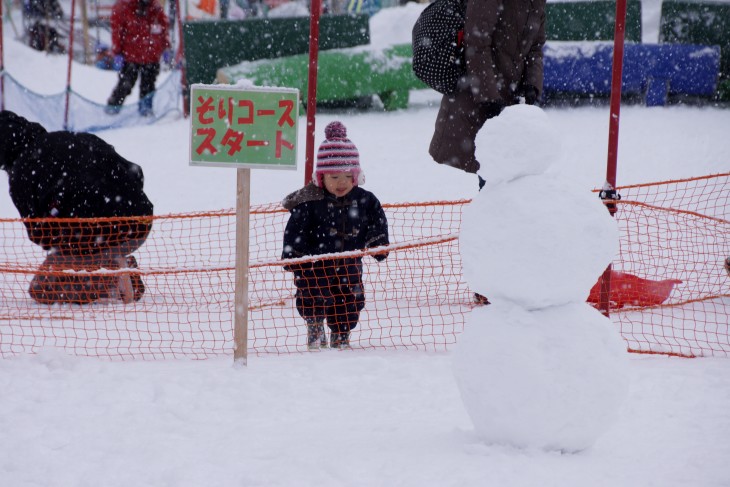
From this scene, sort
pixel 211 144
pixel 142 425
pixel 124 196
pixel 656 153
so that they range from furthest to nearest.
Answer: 1. pixel 656 153
2. pixel 124 196
3. pixel 211 144
4. pixel 142 425

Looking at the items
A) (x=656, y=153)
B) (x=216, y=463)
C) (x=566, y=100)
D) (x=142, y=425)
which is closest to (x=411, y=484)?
(x=216, y=463)

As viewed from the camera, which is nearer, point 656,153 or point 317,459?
point 317,459

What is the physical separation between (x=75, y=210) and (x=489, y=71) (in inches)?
111

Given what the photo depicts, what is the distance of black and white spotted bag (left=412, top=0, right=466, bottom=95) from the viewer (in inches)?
183

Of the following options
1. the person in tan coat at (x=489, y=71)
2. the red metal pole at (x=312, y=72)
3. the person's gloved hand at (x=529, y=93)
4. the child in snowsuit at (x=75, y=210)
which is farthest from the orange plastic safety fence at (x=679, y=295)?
the child in snowsuit at (x=75, y=210)

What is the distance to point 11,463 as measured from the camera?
2906mm

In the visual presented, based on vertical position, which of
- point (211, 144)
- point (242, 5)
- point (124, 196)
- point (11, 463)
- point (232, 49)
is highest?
point (242, 5)

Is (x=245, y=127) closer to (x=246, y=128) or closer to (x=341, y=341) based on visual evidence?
(x=246, y=128)

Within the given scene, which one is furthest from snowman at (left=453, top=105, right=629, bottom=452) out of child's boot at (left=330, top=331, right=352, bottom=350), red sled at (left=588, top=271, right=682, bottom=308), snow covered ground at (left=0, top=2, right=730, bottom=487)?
red sled at (left=588, top=271, right=682, bottom=308)

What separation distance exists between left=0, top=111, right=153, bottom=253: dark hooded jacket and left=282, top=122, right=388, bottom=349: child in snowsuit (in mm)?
1398

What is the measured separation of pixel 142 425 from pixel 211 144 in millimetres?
1326

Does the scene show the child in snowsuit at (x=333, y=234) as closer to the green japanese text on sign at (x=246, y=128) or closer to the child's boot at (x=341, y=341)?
the child's boot at (x=341, y=341)

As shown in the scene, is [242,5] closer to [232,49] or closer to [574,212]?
[232,49]

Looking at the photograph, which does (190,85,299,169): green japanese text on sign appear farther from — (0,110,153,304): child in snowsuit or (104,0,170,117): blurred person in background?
(104,0,170,117): blurred person in background
